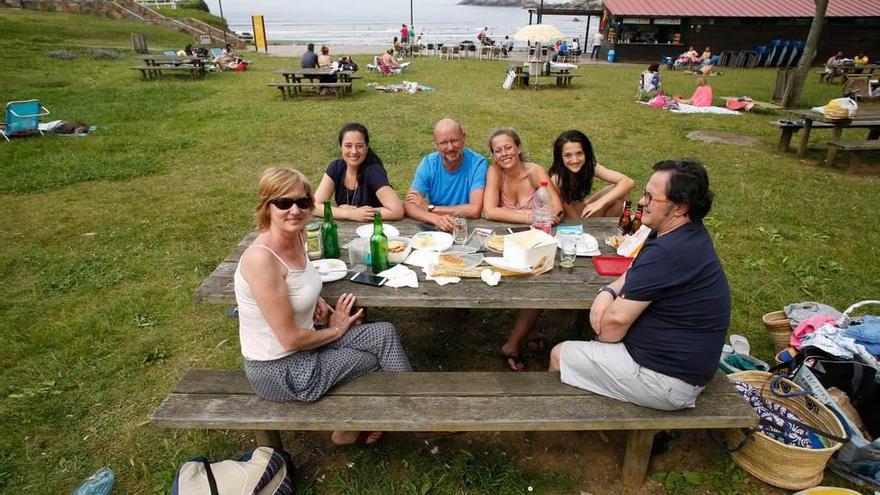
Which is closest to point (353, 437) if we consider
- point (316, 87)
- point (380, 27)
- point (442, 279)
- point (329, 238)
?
point (442, 279)

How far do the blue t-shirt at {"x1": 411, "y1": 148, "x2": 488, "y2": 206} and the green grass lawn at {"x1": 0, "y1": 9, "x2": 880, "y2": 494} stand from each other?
1.06m

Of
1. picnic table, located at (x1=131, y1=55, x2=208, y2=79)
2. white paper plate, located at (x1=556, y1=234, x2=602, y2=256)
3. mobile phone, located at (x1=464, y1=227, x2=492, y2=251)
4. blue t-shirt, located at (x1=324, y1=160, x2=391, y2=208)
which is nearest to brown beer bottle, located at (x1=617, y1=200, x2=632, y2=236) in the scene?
white paper plate, located at (x1=556, y1=234, x2=602, y2=256)

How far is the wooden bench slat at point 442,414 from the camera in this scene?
2.27 metres

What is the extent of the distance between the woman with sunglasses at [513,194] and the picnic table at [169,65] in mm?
17314

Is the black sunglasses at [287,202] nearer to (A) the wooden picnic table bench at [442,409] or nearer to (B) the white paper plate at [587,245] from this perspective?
(A) the wooden picnic table bench at [442,409]

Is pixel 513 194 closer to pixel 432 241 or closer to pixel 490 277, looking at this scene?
pixel 432 241

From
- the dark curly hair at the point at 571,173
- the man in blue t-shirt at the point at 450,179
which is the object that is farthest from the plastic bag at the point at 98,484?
the dark curly hair at the point at 571,173

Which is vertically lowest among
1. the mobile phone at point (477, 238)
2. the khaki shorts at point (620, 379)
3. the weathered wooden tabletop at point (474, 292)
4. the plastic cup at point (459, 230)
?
the khaki shorts at point (620, 379)

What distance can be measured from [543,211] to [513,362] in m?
1.13

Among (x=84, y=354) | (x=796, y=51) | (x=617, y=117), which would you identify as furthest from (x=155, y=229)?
(x=796, y=51)

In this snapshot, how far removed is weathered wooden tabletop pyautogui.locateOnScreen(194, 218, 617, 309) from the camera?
2.62m

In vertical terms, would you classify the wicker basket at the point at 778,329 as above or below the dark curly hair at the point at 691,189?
below

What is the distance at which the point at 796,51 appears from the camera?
2492 cm

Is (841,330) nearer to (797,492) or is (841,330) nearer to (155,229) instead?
(797,492)
